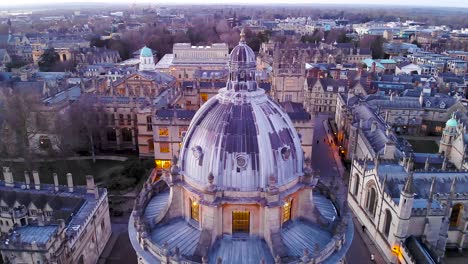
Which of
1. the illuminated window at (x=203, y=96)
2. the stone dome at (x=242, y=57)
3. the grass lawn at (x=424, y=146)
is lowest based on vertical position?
the grass lawn at (x=424, y=146)

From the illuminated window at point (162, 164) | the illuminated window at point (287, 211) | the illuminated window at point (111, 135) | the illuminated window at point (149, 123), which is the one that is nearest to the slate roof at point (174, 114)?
the illuminated window at point (149, 123)

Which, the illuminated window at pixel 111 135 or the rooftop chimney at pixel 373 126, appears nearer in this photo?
the rooftop chimney at pixel 373 126

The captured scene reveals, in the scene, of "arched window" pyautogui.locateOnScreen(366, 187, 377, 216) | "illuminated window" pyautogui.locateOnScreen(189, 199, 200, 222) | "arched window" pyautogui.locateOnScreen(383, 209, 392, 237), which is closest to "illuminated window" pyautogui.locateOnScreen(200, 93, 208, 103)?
"arched window" pyautogui.locateOnScreen(366, 187, 377, 216)

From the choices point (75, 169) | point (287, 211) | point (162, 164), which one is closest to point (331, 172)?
point (162, 164)

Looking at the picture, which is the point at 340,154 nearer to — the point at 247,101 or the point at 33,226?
the point at 247,101

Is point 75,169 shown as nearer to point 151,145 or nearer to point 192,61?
point 151,145

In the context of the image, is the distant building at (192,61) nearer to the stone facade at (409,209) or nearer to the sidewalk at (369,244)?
the stone facade at (409,209)

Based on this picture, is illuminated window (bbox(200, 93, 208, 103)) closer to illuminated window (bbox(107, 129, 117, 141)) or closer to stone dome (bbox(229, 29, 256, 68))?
illuminated window (bbox(107, 129, 117, 141))

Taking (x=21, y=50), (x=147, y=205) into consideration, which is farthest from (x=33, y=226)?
(x=21, y=50)
